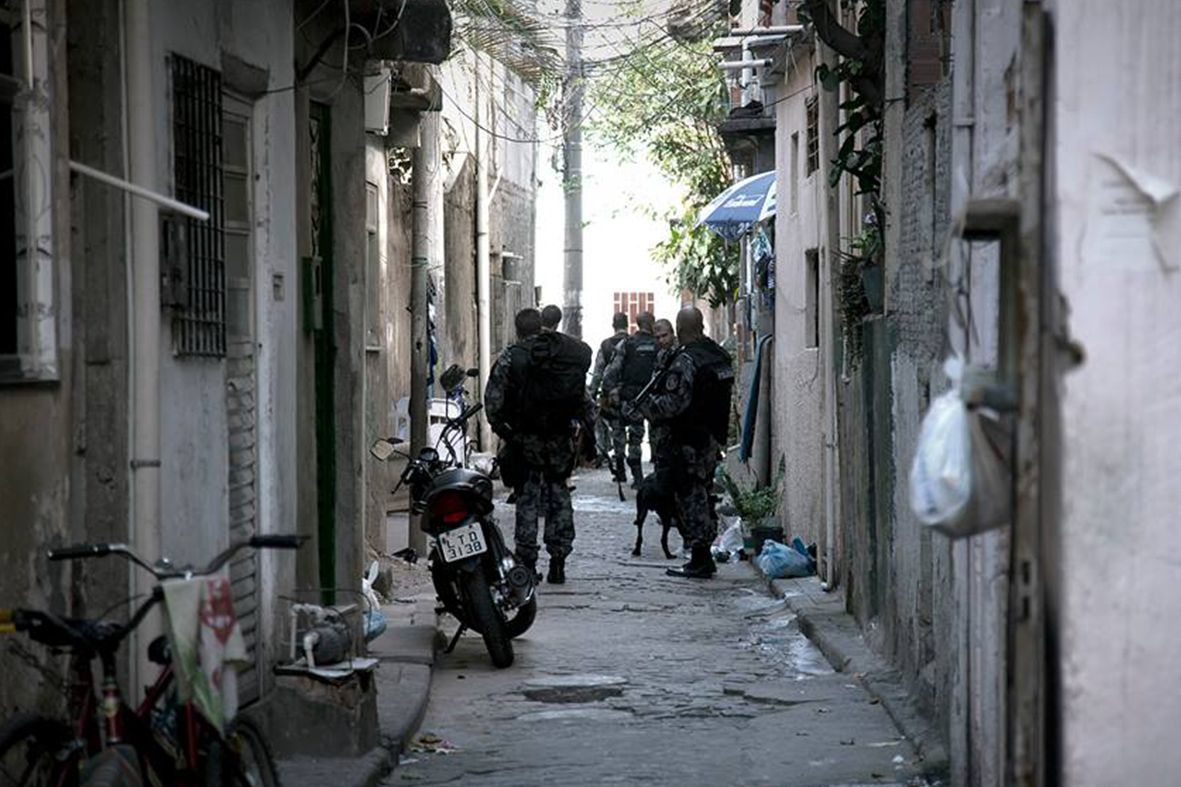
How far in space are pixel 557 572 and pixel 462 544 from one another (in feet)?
13.4

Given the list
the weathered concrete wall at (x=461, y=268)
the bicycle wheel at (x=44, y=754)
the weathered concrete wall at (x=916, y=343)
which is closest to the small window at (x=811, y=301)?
the weathered concrete wall at (x=916, y=343)

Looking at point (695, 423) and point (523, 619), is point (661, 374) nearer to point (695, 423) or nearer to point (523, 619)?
point (695, 423)

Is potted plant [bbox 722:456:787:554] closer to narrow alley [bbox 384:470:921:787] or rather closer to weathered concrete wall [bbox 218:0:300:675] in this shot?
narrow alley [bbox 384:470:921:787]

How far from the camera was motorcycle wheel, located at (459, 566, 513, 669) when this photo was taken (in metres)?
11.2

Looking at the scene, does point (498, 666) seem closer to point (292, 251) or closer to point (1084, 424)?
point (292, 251)

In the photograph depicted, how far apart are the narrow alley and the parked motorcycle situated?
0.25 meters

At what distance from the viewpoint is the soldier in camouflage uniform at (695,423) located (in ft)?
51.4

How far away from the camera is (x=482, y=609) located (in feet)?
36.9

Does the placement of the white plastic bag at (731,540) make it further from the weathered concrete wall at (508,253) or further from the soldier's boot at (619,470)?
the weathered concrete wall at (508,253)

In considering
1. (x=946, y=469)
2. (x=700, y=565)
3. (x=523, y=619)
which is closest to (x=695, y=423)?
A: (x=700, y=565)

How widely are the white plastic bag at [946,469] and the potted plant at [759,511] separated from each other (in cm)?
1224

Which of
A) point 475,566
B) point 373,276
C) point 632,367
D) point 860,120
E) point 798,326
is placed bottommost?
point 475,566

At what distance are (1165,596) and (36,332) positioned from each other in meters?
3.53

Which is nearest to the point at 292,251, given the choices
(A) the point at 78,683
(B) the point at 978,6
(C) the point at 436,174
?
(B) the point at 978,6
